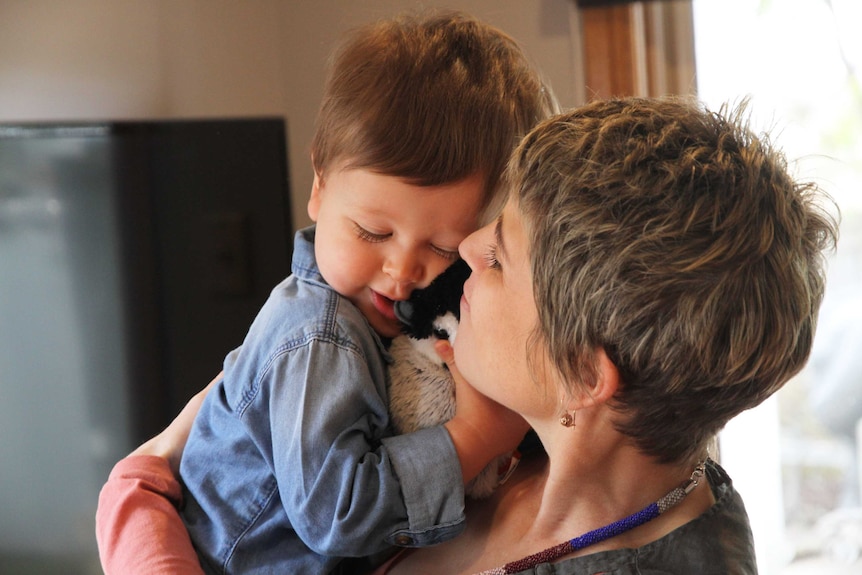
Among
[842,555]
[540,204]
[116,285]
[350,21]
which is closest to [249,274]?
[116,285]

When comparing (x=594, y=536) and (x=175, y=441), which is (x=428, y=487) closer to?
(x=594, y=536)

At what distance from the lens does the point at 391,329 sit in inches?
48.2

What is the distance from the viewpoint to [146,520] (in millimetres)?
1222

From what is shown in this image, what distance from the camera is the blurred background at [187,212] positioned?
228 cm

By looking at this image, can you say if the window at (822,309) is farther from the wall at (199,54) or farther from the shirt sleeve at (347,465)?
the shirt sleeve at (347,465)

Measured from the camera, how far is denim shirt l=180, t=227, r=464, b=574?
104 cm

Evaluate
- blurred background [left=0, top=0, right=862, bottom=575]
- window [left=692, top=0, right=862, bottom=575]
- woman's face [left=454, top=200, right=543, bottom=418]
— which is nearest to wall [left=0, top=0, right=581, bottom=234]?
blurred background [left=0, top=0, right=862, bottom=575]

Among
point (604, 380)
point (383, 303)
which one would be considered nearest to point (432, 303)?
point (383, 303)

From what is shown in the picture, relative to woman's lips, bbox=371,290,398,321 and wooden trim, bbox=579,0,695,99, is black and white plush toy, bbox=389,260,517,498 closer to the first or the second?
woman's lips, bbox=371,290,398,321

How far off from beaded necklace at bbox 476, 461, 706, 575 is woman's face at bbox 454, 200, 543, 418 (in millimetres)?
169

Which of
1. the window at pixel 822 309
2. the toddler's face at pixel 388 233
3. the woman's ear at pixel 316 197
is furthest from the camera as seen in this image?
the window at pixel 822 309

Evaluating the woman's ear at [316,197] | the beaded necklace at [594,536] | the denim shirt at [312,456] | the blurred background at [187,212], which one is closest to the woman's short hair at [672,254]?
the beaded necklace at [594,536]

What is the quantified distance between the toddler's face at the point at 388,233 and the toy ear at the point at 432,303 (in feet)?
0.04

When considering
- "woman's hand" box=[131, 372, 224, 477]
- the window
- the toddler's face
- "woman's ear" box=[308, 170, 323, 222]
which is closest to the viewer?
the toddler's face
